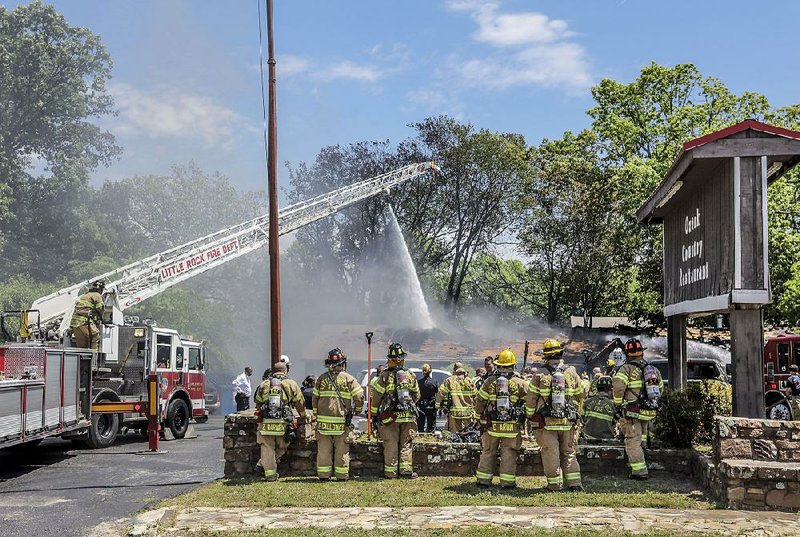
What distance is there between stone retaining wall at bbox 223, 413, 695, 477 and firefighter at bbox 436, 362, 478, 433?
2810mm

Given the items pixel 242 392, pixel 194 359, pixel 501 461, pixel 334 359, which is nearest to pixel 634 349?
pixel 501 461

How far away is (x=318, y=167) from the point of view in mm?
43844

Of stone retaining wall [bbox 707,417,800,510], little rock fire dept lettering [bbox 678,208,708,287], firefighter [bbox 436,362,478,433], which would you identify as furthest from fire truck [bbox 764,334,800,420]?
stone retaining wall [bbox 707,417,800,510]

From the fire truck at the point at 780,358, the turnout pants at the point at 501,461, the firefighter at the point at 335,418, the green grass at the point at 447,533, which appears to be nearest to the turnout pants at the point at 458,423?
the firefighter at the point at 335,418

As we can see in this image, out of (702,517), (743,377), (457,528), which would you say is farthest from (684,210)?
(457,528)

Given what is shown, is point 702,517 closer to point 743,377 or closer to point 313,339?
point 743,377

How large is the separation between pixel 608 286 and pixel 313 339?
13.9 m

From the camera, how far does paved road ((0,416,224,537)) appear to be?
8.99 metres

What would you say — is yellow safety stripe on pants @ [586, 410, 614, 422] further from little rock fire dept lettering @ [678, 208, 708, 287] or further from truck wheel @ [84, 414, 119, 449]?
truck wheel @ [84, 414, 119, 449]

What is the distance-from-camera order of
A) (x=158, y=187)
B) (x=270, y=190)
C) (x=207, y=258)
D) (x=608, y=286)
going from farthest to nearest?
(x=158, y=187) < (x=608, y=286) < (x=207, y=258) < (x=270, y=190)

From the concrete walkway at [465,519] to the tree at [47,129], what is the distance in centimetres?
3877

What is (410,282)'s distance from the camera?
133 ft

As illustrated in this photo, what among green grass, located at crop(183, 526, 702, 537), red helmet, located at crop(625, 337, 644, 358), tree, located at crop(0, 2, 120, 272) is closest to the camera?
green grass, located at crop(183, 526, 702, 537)

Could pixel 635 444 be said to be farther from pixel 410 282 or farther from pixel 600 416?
pixel 410 282
